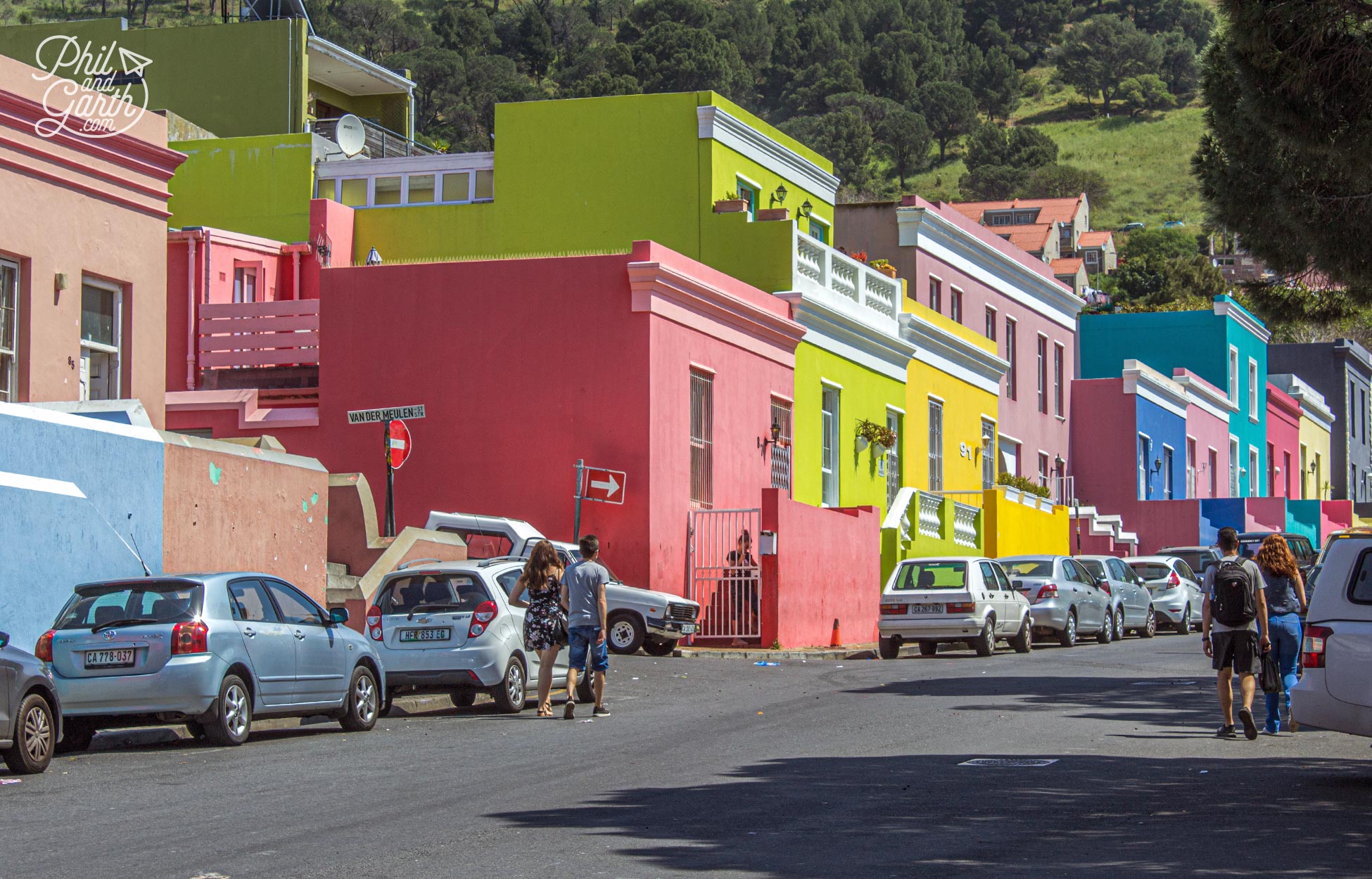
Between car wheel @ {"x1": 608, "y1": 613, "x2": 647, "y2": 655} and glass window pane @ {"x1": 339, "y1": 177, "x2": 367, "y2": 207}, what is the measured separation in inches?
548

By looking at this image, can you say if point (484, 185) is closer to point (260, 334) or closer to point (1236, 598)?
point (260, 334)

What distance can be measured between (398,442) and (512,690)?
801 cm

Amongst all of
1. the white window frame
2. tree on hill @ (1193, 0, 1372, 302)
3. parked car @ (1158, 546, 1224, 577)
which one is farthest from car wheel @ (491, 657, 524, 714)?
parked car @ (1158, 546, 1224, 577)

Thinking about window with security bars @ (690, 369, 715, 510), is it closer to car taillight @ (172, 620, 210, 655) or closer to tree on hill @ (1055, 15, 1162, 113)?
car taillight @ (172, 620, 210, 655)

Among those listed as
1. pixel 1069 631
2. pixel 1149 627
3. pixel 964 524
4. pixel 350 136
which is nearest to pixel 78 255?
pixel 350 136

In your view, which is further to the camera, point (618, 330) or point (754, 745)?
point (618, 330)

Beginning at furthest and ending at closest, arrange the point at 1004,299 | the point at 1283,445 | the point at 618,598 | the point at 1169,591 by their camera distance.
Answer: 1. the point at 1283,445
2. the point at 1004,299
3. the point at 1169,591
4. the point at 618,598

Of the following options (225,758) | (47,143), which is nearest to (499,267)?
(47,143)

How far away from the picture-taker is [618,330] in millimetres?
26688

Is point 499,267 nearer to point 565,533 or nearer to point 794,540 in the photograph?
point 565,533

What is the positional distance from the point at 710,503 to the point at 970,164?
116m

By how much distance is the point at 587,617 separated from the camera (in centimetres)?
1692

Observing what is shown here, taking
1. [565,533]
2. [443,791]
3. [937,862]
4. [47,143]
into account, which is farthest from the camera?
[565,533]

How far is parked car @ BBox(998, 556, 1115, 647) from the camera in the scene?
29125 mm
